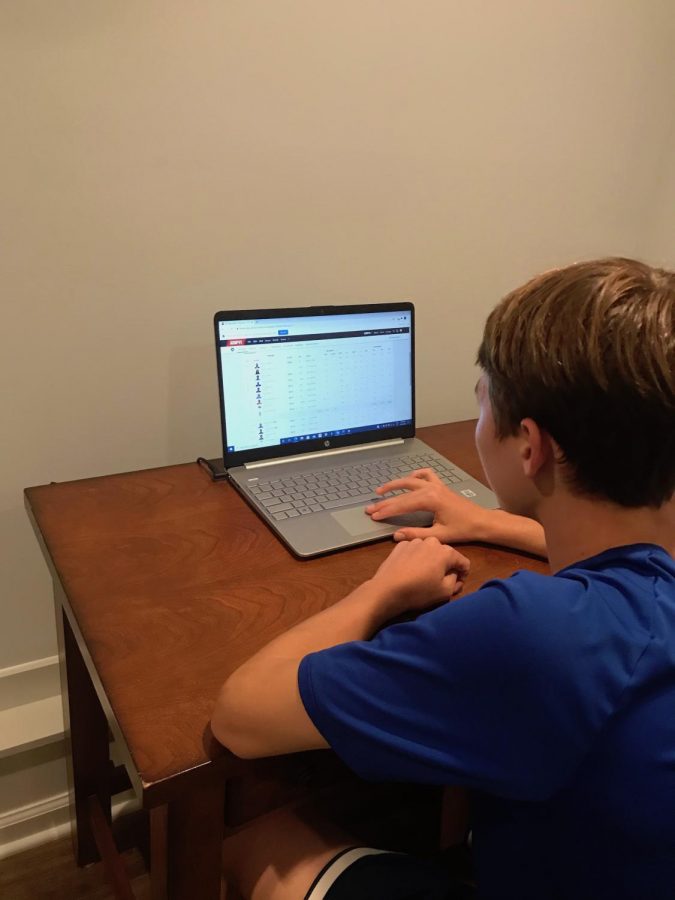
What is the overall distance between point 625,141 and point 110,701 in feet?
5.09

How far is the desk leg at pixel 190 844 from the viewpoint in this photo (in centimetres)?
69

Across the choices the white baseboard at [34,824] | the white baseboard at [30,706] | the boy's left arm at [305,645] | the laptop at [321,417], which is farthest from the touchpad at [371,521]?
the white baseboard at [34,824]

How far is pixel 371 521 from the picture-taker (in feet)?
3.32

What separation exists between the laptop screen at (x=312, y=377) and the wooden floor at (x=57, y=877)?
2.72 ft

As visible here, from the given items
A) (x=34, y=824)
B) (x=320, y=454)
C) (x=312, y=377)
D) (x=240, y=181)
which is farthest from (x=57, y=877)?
(x=240, y=181)

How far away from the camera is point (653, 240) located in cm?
175

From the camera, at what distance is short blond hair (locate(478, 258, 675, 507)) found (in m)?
0.59

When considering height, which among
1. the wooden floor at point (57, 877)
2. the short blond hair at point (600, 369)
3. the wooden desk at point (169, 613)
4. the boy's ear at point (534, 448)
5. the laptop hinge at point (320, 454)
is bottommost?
the wooden floor at point (57, 877)

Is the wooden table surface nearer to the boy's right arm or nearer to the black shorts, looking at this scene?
the boy's right arm

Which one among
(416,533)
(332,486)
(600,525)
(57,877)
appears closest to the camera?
(600,525)

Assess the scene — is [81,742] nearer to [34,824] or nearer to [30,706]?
[30,706]

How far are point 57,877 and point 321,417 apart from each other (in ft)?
3.19

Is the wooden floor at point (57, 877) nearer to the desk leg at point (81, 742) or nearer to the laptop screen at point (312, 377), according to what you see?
the desk leg at point (81, 742)

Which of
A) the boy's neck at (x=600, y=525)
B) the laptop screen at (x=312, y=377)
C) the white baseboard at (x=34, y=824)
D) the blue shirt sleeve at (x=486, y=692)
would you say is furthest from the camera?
the white baseboard at (x=34, y=824)
